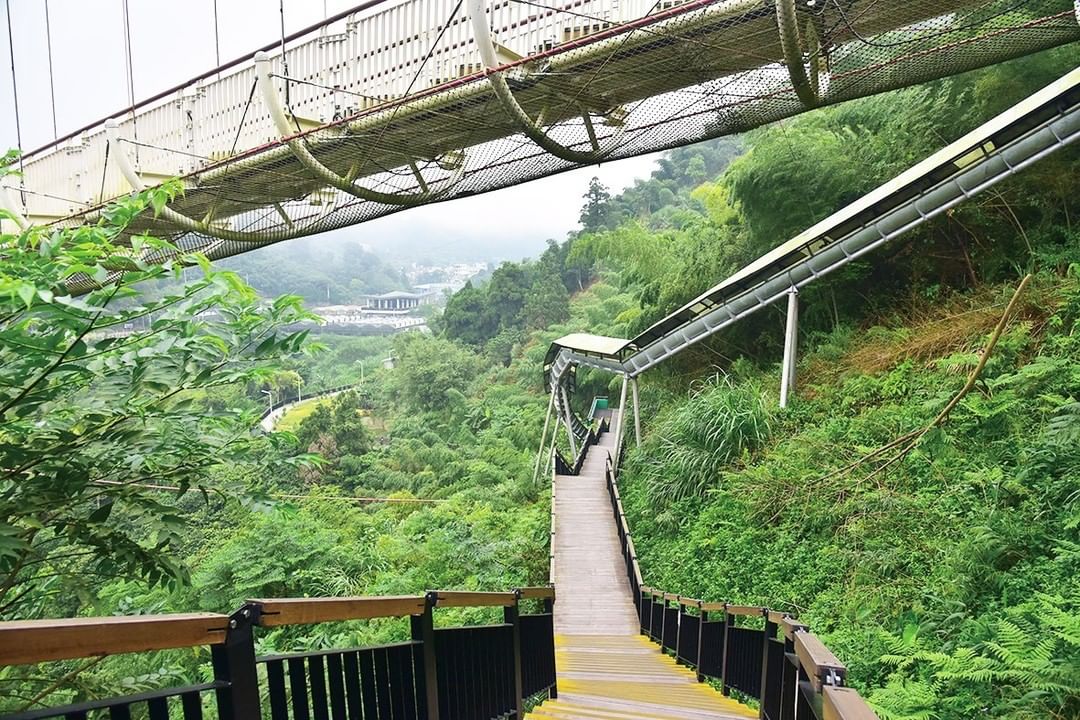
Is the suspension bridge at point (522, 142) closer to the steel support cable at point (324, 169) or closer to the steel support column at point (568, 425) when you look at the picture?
the steel support cable at point (324, 169)

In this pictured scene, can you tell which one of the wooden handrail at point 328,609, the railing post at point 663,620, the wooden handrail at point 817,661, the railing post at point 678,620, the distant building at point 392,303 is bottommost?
the railing post at point 663,620

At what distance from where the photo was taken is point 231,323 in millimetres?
2336

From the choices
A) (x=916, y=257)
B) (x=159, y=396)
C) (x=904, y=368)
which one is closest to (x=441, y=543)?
(x=904, y=368)

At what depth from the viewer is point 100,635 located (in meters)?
1.13

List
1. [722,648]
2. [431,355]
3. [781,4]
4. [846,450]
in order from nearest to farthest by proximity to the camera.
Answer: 1. [781,4]
2. [722,648]
3. [846,450]
4. [431,355]

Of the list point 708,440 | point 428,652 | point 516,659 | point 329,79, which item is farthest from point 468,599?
point 708,440

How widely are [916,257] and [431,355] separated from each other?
29.8 metres

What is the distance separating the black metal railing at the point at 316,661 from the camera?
110 centimetres

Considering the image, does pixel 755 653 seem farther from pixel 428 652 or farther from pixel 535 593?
pixel 428 652

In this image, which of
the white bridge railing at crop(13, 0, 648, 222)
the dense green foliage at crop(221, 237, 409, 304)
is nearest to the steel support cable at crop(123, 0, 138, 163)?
the white bridge railing at crop(13, 0, 648, 222)

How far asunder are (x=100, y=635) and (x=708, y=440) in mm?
10226

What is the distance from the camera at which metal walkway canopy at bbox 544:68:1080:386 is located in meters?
8.36

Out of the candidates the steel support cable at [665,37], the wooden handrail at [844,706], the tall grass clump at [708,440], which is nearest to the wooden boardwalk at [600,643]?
the tall grass clump at [708,440]

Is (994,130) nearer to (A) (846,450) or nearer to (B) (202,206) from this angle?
(A) (846,450)
